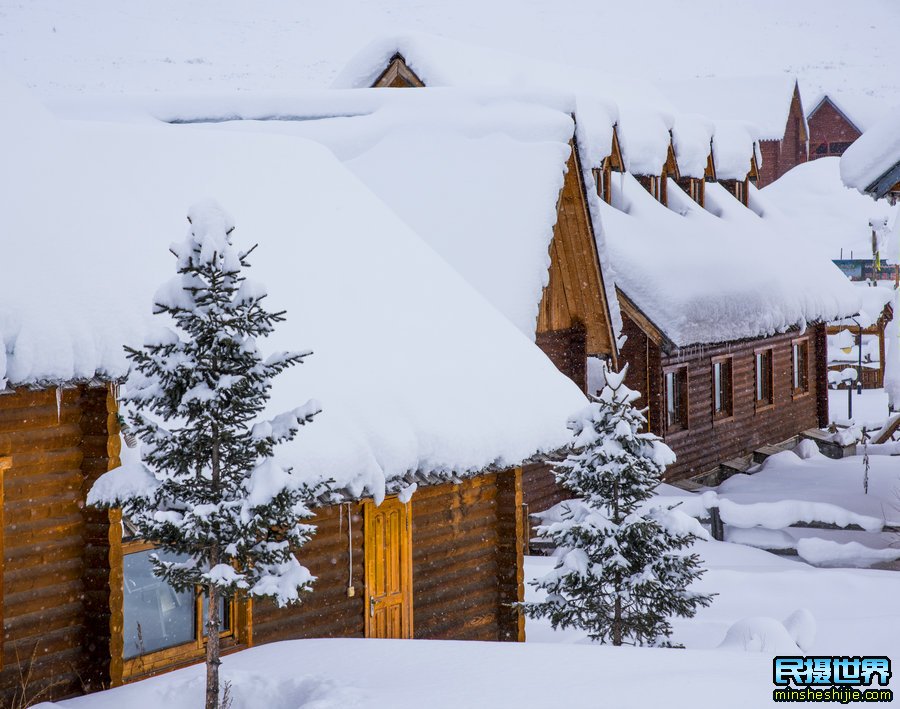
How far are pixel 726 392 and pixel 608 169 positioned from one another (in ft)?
18.1

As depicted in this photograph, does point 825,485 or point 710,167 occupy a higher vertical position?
point 710,167

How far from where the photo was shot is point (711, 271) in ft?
70.1

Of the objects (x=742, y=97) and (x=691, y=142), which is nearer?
(x=691, y=142)

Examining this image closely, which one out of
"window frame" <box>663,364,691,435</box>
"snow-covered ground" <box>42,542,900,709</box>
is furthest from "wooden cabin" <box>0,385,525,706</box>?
"window frame" <box>663,364,691,435</box>

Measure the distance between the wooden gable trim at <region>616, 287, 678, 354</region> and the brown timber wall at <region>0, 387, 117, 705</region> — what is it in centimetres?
1244

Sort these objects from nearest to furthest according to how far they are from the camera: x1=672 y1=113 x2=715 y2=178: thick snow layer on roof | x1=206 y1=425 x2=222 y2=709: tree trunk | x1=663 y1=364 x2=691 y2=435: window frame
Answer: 1. x1=206 y1=425 x2=222 y2=709: tree trunk
2. x1=663 y1=364 x2=691 y2=435: window frame
3. x1=672 y1=113 x2=715 y2=178: thick snow layer on roof

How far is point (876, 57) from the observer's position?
119250mm

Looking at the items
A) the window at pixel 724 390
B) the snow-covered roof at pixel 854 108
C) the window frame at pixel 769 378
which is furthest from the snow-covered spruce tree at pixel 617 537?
the snow-covered roof at pixel 854 108

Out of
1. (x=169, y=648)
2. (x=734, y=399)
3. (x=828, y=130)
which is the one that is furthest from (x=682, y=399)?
(x=828, y=130)

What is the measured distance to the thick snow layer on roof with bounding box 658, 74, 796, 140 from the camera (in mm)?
45375

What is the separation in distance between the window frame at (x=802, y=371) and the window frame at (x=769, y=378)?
5.46 ft

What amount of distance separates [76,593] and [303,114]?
1264 cm

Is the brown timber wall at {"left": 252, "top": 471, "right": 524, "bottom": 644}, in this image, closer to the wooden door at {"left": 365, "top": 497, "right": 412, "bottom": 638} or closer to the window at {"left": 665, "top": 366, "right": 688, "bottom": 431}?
the wooden door at {"left": 365, "top": 497, "right": 412, "bottom": 638}

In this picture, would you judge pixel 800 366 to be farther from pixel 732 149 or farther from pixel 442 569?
pixel 442 569
